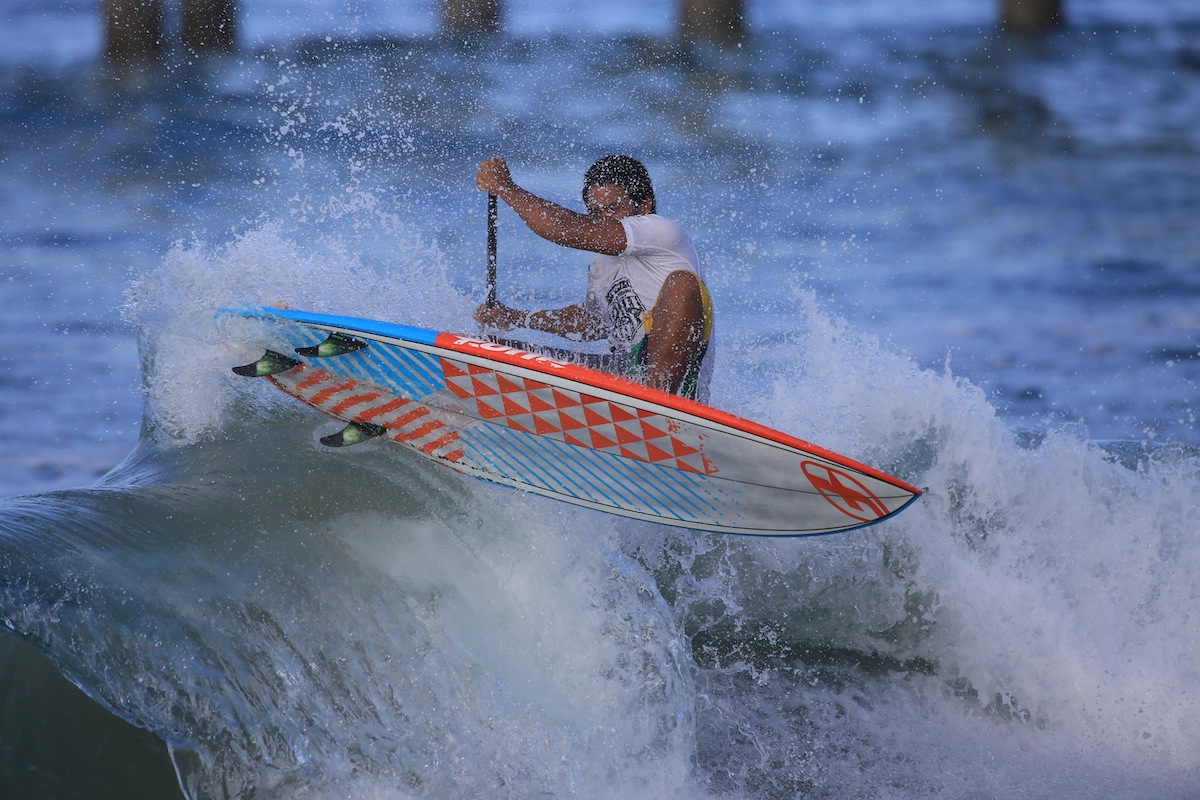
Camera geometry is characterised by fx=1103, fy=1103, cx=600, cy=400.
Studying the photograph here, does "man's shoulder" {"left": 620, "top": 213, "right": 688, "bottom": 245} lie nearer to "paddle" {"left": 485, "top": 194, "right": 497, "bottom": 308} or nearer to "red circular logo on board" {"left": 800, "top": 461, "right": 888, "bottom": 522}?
"paddle" {"left": 485, "top": 194, "right": 497, "bottom": 308}

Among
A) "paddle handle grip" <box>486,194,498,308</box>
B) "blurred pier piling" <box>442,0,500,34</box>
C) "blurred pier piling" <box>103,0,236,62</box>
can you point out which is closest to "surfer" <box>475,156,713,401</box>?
"paddle handle grip" <box>486,194,498,308</box>

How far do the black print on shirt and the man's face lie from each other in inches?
10.1

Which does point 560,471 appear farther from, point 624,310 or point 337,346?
point 337,346

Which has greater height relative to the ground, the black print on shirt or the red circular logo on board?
the black print on shirt

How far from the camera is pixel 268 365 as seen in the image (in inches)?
165

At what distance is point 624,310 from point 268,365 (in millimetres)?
1388

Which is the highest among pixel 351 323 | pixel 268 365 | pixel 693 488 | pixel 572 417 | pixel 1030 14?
pixel 1030 14

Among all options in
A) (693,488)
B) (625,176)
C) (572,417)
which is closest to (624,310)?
(625,176)

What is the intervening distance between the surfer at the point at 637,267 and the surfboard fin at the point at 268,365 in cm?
103

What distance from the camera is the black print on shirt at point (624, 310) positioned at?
14.1 feet

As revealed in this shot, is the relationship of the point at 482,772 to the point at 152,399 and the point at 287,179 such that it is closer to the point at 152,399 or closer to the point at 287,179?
the point at 152,399

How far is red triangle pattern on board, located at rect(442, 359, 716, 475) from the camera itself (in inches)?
148

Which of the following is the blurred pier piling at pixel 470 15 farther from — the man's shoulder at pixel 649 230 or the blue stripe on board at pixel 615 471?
the blue stripe on board at pixel 615 471

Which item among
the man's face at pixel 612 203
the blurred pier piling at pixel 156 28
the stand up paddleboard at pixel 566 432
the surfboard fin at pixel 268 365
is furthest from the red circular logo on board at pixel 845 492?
the blurred pier piling at pixel 156 28
